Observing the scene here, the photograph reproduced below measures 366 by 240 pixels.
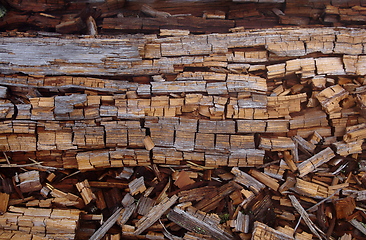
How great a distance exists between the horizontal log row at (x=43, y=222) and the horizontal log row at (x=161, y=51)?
2074 mm

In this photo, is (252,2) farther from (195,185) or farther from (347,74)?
(195,185)

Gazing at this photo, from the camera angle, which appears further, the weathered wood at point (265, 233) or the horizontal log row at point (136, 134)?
the horizontal log row at point (136, 134)

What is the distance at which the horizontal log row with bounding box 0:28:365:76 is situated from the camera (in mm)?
3199

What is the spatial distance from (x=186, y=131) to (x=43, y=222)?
2428mm

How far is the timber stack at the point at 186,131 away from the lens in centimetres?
316

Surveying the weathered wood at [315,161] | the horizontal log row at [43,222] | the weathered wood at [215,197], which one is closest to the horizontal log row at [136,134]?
the weathered wood at [315,161]

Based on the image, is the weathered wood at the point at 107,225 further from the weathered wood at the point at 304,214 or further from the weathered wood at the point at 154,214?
the weathered wood at the point at 304,214

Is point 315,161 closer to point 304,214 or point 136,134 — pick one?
point 304,214

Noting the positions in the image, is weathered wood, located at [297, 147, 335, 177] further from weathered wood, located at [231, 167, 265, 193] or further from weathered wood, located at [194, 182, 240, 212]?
weathered wood, located at [194, 182, 240, 212]

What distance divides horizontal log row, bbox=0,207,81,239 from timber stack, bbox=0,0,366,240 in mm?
29

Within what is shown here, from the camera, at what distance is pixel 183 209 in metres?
3.14

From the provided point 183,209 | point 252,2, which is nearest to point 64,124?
point 183,209

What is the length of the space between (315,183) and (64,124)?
3938 mm

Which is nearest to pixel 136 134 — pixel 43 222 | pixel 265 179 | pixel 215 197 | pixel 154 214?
pixel 154 214
